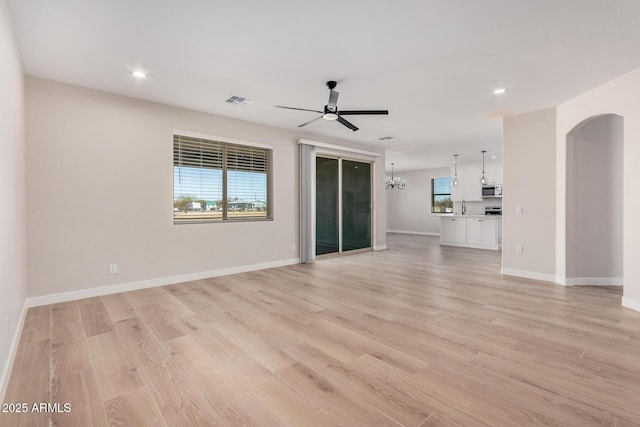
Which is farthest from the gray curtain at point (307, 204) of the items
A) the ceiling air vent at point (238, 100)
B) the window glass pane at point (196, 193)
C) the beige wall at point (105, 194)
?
the ceiling air vent at point (238, 100)

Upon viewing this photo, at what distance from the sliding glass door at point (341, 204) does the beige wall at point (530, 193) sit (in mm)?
3312

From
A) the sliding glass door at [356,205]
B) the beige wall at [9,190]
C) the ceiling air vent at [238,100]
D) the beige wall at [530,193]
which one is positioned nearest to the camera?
the beige wall at [9,190]

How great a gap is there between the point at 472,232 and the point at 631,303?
5341 millimetres

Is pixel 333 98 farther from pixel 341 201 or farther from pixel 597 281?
pixel 597 281

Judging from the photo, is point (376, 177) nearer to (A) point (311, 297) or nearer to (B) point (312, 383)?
(A) point (311, 297)

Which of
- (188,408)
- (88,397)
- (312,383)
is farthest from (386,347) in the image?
(88,397)

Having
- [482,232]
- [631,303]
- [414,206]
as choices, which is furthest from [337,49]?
[414,206]

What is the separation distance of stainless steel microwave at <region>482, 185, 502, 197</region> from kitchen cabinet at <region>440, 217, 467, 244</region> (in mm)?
2022

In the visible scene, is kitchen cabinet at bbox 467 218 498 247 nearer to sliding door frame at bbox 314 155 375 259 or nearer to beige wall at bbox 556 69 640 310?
sliding door frame at bbox 314 155 375 259

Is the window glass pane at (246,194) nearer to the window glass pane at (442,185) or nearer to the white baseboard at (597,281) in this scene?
the white baseboard at (597,281)

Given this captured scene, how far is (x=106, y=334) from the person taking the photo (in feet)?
9.02

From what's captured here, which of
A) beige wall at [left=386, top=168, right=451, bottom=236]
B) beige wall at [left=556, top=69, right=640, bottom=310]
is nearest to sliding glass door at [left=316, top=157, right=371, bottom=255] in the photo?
beige wall at [left=556, top=69, right=640, bottom=310]

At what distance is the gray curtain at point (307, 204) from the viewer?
6180mm

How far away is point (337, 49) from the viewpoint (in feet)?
9.70
